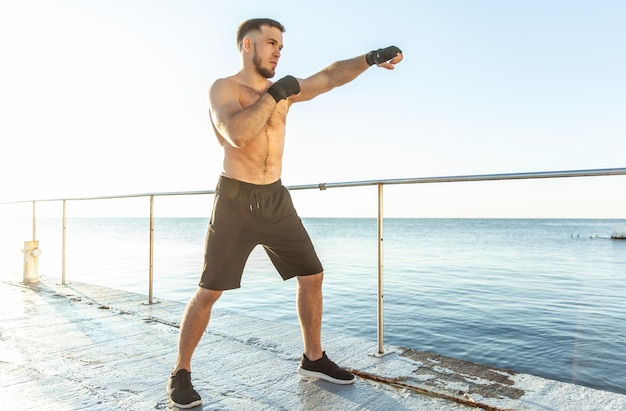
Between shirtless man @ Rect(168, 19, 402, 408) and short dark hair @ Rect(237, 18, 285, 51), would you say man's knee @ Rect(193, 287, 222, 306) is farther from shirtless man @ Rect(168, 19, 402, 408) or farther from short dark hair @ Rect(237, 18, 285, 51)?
short dark hair @ Rect(237, 18, 285, 51)

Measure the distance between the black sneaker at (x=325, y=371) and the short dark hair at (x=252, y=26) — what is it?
1.42 metres

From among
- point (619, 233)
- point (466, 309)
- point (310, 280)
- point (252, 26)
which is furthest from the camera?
point (619, 233)

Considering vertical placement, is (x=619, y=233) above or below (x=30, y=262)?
below

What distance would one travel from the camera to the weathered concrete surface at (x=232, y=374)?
172 cm

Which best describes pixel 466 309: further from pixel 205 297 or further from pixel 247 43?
pixel 247 43

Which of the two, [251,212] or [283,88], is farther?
[251,212]

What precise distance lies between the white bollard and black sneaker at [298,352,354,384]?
4.14 metres

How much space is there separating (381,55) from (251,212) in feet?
3.04

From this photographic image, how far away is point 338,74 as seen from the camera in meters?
2.15

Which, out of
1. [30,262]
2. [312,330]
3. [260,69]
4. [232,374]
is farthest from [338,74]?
[30,262]

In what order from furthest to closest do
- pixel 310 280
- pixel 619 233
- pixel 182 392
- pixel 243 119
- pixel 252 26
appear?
pixel 619 233
pixel 310 280
pixel 252 26
pixel 182 392
pixel 243 119

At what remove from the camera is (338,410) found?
1.65 metres

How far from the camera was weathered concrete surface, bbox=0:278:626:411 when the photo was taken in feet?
5.63

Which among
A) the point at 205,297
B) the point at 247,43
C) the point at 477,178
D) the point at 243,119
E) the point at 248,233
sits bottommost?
the point at 205,297
